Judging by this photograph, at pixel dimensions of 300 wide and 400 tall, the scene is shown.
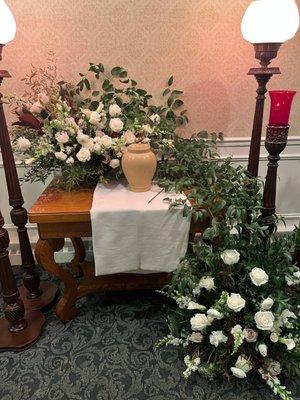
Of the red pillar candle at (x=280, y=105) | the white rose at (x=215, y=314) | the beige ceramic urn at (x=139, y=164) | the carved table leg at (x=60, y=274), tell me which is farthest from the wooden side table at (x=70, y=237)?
the red pillar candle at (x=280, y=105)

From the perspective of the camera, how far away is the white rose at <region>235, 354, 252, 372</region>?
1303 mm

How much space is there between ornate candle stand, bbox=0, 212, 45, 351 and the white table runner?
0.43 m

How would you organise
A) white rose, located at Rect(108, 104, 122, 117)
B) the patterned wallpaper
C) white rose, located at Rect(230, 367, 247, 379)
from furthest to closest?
the patterned wallpaper → white rose, located at Rect(108, 104, 122, 117) → white rose, located at Rect(230, 367, 247, 379)

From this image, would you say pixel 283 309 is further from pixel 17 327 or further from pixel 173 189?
pixel 17 327

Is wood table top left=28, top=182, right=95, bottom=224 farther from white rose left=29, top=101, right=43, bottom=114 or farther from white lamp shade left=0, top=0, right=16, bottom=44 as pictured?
white lamp shade left=0, top=0, right=16, bottom=44

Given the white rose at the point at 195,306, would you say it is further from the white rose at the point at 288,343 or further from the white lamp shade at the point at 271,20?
the white lamp shade at the point at 271,20

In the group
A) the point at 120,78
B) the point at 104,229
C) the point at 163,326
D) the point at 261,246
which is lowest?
the point at 163,326

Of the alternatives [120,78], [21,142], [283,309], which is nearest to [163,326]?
[283,309]

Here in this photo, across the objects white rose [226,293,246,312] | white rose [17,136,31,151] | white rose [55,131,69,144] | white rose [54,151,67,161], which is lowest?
white rose [226,293,246,312]

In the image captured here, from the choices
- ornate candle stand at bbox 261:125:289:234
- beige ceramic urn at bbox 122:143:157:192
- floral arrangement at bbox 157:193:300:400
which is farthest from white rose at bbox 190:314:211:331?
beige ceramic urn at bbox 122:143:157:192

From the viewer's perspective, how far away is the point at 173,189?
157 cm

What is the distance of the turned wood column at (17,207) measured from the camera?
1416mm

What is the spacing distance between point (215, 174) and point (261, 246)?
41cm

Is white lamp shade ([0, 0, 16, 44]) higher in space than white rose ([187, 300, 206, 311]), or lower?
higher
